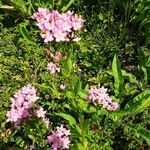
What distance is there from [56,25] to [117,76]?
106 cm

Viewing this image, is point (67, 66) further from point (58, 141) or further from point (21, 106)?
point (58, 141)

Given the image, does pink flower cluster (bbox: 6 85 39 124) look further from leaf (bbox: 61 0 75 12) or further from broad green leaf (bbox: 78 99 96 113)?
leaf (bbox: 61 0 75 12)

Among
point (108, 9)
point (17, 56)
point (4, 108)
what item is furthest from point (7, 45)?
point (108, 9)

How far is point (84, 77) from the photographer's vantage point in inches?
149

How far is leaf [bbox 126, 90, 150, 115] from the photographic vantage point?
3.07 m

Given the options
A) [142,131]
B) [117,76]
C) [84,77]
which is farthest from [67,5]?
[142,131]

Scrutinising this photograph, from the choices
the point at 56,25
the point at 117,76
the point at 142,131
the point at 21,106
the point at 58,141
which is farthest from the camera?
the point at 117,76

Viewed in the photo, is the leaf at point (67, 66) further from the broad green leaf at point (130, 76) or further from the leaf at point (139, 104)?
the broad green leaf at point (130, 76)

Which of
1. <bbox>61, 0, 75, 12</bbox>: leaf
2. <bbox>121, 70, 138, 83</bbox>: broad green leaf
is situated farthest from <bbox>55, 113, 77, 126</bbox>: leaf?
<bbox>61, 0, 75, 12</bbox>: leaf

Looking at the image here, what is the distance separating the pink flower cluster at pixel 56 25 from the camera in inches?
93.0

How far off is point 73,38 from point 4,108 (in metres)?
1.29

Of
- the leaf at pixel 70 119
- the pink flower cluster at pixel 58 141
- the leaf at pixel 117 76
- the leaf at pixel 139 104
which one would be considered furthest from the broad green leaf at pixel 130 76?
the pink flower cluster at pixel 58 141

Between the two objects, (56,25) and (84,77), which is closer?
(56,25)

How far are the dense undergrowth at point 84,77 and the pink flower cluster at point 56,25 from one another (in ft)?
0.19
